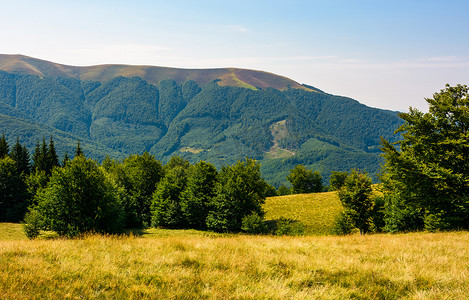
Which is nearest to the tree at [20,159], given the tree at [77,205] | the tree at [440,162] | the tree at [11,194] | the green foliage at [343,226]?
the tree at [11,194]

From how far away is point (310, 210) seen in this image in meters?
53.8

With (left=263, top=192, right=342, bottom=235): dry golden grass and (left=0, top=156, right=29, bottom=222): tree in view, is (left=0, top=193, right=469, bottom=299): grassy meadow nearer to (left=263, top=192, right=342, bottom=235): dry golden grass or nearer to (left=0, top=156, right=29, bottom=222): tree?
(left=263, top=192, right=342, bottom=235): dry golden grass

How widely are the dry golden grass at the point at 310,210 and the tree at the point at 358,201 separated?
7.40 meters

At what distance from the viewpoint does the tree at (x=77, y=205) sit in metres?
32.7

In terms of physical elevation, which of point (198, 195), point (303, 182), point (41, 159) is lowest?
point (303, 182)

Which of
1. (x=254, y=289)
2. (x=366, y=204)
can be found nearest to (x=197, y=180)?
(x=366, y=204)

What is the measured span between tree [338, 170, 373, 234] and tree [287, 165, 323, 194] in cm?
6672

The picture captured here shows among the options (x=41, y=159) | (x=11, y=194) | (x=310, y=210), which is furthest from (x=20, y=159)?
(x=310, y=210)

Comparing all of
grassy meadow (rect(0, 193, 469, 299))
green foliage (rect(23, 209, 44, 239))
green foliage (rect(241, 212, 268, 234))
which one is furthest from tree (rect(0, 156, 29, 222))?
grassy meadow (rect(0, 193, 469, 299))

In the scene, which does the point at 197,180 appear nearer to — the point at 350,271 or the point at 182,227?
the point at 182,227

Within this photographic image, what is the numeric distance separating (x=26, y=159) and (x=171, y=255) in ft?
242

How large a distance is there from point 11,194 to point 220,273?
219ft

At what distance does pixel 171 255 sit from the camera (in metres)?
9.05

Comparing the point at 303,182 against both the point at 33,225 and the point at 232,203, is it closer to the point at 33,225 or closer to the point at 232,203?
the point at 232,203
